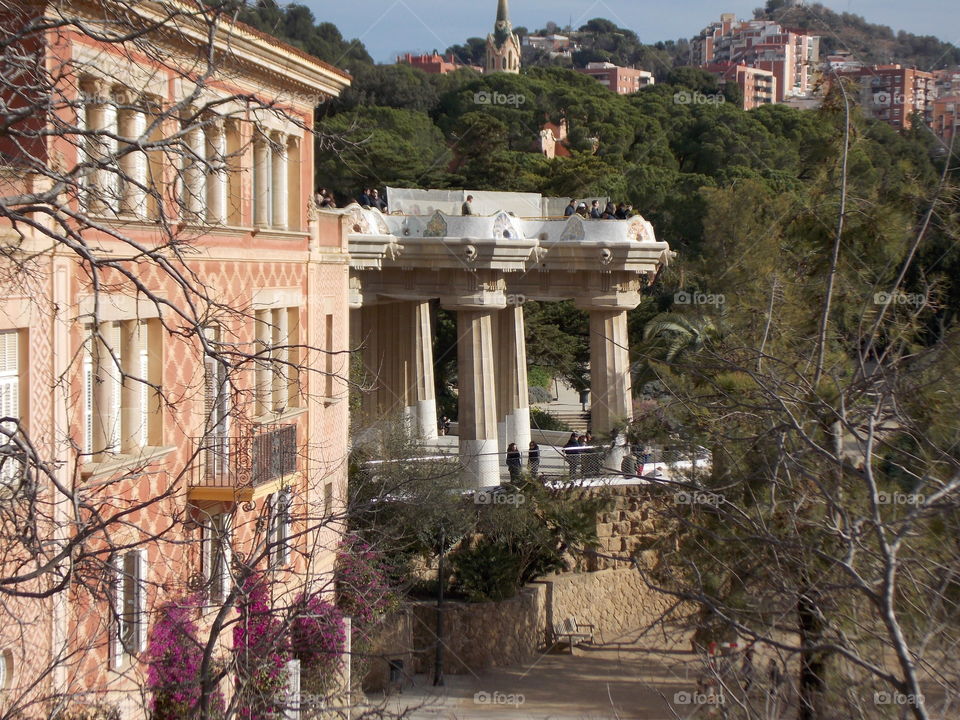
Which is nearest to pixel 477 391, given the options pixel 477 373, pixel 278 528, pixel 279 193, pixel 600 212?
pixel 477 373

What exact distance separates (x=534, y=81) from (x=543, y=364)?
3535 cm

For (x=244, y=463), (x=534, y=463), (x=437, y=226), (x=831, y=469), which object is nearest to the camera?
(x=831, y=469)

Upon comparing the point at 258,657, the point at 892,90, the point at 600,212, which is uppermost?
the point at 892,90

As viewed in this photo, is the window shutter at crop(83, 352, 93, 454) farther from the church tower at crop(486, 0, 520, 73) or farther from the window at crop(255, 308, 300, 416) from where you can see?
the church tower at crop(486, 0, 520, 73)

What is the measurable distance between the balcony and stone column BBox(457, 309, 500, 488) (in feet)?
33.9

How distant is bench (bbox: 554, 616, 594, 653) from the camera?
24469 millimetres

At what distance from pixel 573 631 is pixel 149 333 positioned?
13.1 meters

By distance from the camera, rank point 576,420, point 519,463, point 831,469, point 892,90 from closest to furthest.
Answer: point 831,469
point 519,463
point 576,420
point 892,90

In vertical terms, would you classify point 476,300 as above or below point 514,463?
above

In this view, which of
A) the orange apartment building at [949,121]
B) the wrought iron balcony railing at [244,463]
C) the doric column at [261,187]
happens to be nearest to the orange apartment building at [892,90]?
the orange apartment building at [949,121]

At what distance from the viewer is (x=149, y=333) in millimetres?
14727

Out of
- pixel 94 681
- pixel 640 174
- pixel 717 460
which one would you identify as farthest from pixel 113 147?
pixel 640 174

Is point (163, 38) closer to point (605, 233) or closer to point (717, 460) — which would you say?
point (717, 460)

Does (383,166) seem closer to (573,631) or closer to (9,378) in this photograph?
(573,631)
